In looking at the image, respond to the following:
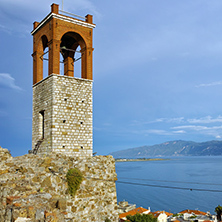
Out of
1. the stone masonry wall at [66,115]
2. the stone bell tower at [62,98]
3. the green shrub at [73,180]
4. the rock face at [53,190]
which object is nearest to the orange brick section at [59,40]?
the stone bell tower at [62,98]

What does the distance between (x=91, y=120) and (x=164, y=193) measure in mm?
67088

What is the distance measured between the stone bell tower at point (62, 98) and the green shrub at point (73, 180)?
5.74 feet

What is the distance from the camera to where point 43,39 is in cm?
1431

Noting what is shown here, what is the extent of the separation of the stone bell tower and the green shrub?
5.74 feet

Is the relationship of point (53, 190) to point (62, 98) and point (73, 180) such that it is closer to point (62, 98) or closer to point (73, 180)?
point (73, 180)

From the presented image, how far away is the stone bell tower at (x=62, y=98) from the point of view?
38.1ft

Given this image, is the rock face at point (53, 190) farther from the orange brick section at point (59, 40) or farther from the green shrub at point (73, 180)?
the orange brick section at point (59, 40)

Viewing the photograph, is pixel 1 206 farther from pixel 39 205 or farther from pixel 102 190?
pixel 102 190

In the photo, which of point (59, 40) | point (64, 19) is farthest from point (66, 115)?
point (64, 19)

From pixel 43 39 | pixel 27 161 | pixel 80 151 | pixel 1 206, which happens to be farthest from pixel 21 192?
pixel 43 39

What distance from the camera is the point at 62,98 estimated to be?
1184cm

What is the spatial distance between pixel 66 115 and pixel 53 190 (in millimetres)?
3772

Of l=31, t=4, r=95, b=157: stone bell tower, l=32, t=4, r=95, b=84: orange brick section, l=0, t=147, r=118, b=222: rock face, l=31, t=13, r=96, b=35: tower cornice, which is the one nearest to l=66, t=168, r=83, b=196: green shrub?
l=0, t=147, r=118, b=222: rock face

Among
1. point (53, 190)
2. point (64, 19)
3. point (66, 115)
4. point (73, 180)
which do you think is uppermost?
point (64, 19)
